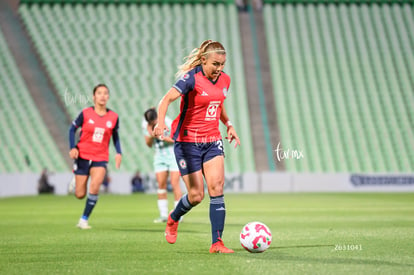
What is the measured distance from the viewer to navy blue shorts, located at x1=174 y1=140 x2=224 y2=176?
7.45 m

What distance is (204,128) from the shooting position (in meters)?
7.50

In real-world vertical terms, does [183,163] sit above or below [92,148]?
below

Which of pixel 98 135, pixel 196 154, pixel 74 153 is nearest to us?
pixel 196 154

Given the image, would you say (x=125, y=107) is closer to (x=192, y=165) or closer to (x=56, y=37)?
(x=56, y=37)

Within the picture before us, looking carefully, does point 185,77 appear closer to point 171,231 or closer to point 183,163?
point 183,163

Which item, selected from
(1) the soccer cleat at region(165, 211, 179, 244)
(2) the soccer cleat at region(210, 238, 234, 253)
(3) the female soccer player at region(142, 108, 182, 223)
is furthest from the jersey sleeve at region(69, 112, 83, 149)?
(2) the soccer cleat at region(210, 238, 234, 253)

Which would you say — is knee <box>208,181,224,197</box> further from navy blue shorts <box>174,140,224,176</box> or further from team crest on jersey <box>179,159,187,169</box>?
team crest on jersey <box>179,159,187,169</box>

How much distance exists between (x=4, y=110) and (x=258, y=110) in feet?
39.1

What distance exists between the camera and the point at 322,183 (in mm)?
29328

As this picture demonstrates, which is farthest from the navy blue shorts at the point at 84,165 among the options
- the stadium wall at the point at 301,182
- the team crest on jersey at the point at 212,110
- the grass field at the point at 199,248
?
the stadium wall at the point at 301,182

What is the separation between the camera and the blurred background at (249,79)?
3084 centimetres

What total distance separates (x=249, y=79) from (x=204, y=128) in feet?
92.2

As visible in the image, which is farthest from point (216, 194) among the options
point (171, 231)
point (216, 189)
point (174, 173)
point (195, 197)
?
point (174, 173)

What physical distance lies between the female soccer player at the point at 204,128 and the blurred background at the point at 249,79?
20833mm
